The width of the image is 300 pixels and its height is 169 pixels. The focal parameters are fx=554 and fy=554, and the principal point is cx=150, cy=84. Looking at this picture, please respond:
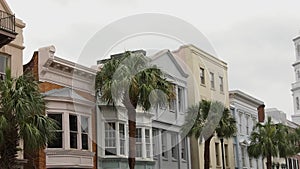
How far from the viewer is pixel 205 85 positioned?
42.5 metres

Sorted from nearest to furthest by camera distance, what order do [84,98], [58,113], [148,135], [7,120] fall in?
[7,120], [58,113], [84,98], [148,135]

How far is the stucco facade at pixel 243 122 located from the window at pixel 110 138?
724 inches

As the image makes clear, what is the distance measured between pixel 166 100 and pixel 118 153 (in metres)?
5.85

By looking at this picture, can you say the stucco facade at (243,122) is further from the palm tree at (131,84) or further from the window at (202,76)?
the palm tree at (131,84)

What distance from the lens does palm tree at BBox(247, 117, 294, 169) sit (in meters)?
42.9

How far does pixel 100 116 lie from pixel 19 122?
33.7 ft

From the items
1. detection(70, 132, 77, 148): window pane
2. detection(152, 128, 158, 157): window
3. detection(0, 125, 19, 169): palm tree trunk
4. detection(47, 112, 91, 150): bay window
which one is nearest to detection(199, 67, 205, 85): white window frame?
detection(152, 128, 158, 157): window

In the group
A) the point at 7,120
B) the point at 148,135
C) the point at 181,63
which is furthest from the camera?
the point at 181,63

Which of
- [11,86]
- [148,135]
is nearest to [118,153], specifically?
[148,135]

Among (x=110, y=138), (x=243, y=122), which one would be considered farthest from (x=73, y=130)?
(x=243, y=122)

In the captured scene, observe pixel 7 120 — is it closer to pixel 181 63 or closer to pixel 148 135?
pixel 148 135

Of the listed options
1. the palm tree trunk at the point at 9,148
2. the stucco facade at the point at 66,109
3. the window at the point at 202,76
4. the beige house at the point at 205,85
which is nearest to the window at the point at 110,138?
the stucco facade at the point at 66,109

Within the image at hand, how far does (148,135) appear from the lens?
3350 cm

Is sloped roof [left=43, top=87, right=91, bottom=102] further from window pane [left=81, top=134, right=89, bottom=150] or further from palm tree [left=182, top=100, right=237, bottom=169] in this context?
palm tree [left=182, top=100, right=237, bottom=169]
